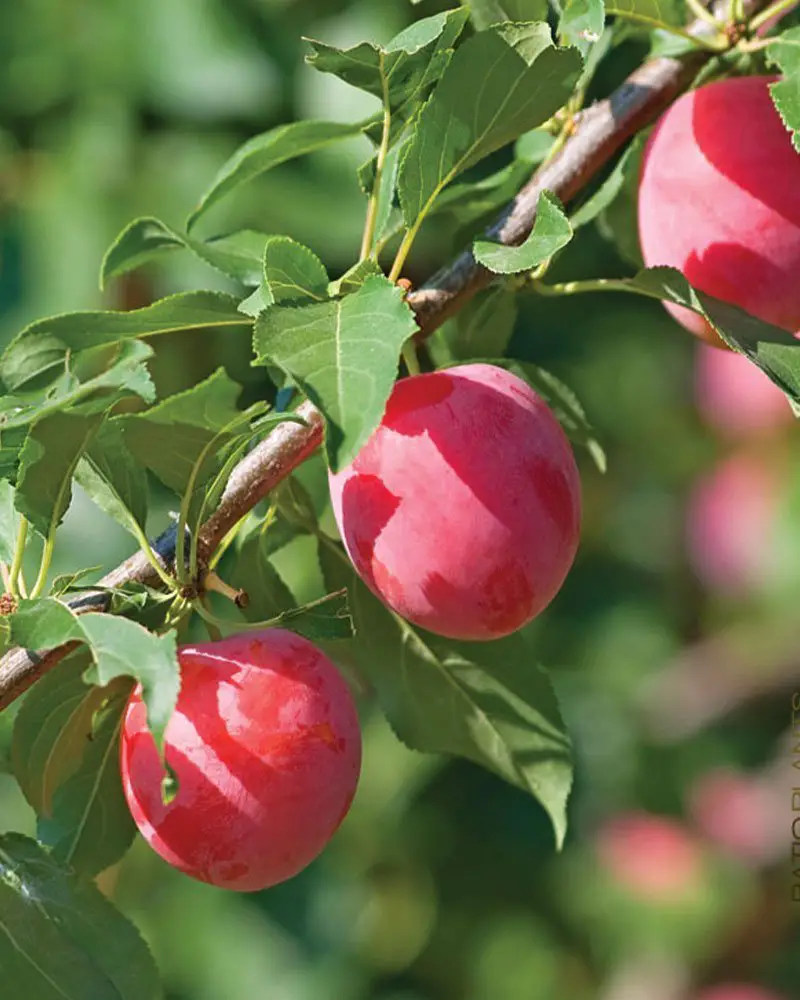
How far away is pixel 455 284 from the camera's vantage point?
0.79 m

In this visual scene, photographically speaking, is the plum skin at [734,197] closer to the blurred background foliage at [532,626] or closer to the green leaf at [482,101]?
the green leaf at [482,101]

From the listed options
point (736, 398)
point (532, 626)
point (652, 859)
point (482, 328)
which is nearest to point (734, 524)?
point (736, 398)

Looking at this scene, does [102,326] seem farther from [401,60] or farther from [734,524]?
[734,524]

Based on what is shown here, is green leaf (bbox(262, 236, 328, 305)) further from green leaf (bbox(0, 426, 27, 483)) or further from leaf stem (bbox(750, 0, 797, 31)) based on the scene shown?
leaf stem (bbox(750, 0, 797, 31))

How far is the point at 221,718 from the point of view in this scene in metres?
0.75

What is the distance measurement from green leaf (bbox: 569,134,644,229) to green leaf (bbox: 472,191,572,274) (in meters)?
0.12

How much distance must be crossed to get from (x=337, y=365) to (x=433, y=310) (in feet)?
0.56

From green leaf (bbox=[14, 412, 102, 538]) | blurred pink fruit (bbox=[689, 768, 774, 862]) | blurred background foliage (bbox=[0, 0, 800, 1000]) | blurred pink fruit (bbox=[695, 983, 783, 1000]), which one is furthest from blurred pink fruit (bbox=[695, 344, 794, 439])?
green leaf (bbox=[14, 412, 102, 538])

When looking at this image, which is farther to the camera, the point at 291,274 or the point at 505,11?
the point at 505,11

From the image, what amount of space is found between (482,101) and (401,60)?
0.16ft

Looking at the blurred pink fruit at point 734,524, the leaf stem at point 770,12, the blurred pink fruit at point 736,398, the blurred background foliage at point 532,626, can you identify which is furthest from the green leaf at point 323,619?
the blurred pink fruit at point 736,398

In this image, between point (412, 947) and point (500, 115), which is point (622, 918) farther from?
point (500, 115)

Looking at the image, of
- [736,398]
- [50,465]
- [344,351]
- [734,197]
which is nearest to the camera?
[344,351]

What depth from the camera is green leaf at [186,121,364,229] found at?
34.6 inches
